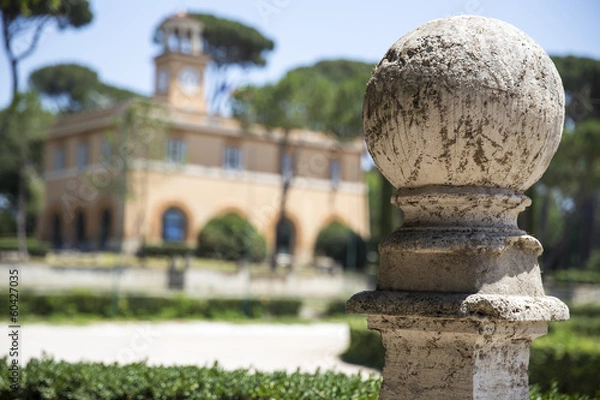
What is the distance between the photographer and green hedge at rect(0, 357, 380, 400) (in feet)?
17.3

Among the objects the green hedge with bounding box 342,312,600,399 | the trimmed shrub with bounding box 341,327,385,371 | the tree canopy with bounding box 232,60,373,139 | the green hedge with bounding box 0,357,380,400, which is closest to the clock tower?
the tree canopy with bounding box 232,60,373,139

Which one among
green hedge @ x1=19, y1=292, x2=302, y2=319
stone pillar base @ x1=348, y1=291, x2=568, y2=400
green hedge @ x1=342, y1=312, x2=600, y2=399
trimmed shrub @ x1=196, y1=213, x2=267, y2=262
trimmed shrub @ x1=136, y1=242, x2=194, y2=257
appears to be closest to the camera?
stone pillar base @ x1=348, y1=291, x2=568, y2=400

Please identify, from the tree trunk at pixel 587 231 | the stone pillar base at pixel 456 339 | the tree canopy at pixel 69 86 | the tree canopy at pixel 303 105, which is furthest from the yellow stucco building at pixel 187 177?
the stone pillar base at pixel 456 339

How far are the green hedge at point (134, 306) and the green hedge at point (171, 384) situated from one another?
14.6 meters

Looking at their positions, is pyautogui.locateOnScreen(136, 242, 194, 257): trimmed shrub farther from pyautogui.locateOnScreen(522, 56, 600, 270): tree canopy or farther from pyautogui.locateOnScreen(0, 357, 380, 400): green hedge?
pyautogui.locateOnScreen(0, 357, 380, 400): green hedge

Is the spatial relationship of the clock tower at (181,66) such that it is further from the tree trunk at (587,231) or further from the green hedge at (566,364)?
the green hedge at (566,364)

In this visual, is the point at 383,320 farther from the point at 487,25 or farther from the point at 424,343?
the point at 487,25

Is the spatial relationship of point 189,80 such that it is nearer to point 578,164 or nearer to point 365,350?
point 578,164

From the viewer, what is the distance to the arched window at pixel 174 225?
131 feet

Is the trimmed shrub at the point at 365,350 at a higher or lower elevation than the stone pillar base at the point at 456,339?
lower

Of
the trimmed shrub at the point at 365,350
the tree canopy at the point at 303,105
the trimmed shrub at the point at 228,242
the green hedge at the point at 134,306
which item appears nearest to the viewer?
the trimmed shrub at the point at 365,350

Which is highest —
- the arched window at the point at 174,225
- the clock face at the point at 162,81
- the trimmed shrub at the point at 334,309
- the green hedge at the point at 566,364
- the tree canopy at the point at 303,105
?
the clock face at the point at 162,81

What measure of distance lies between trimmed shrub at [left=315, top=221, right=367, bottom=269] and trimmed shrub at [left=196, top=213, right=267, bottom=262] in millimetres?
4314

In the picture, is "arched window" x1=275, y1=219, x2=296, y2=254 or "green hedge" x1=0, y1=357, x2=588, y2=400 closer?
"green hedge" x1=0, y1=357, x2=588, y2=400
